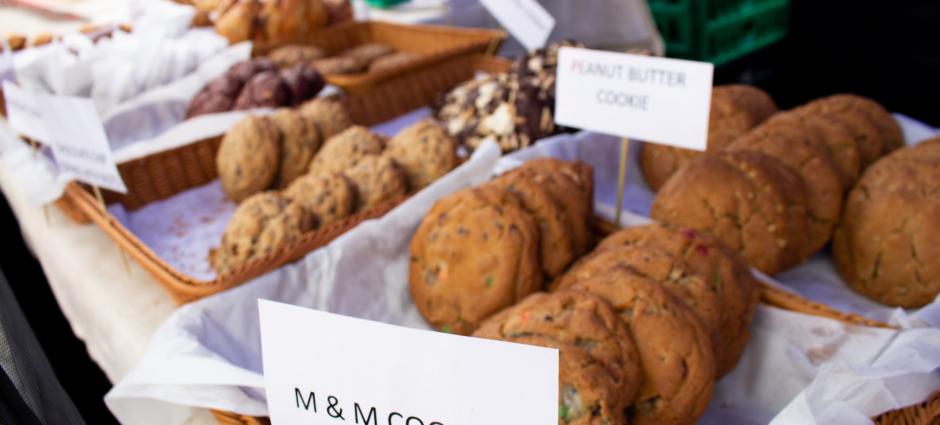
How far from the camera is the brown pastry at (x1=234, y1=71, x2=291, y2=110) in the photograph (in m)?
2.49

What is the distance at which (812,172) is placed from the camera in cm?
174

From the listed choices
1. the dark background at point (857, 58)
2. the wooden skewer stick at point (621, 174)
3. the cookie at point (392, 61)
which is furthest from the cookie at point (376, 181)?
the dark background at point (857, 58)

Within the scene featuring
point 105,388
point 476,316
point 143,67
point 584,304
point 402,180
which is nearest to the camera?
point 584,304

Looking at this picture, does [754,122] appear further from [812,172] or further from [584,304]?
[584,304]

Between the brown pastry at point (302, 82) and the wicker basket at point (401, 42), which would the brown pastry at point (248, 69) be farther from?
the wicker basket at point (401, 42)

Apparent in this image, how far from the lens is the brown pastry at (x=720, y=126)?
79.4 inches

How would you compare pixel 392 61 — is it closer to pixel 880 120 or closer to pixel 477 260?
pixel 477 260

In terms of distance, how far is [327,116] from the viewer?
232 centimetres

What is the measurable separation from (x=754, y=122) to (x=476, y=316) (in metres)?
1.17

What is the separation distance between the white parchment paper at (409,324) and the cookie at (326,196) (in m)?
0.18

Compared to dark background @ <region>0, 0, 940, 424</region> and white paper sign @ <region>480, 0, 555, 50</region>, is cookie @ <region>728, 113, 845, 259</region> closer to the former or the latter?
white paper sign @ <region>480, 0, 555, 50</region>

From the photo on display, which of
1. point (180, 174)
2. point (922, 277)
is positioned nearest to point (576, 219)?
point (922, 277)

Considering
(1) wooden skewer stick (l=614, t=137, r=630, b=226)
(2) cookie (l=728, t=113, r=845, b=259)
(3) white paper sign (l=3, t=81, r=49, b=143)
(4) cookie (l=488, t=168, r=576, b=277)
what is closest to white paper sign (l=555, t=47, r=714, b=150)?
(1) wooden skewer stick (l=614, t=137, r=630, b=226)

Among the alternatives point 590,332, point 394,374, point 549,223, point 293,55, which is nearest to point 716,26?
point 293,55
